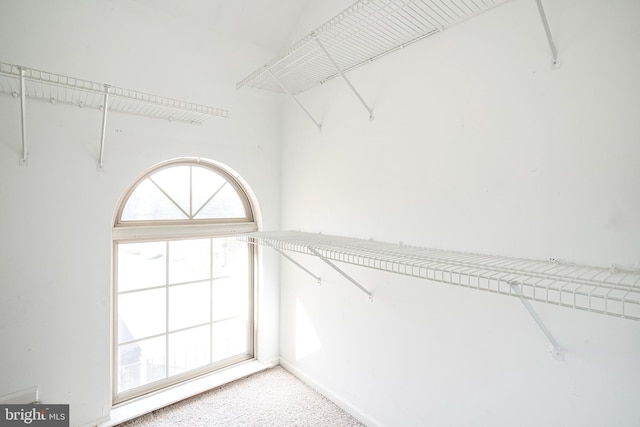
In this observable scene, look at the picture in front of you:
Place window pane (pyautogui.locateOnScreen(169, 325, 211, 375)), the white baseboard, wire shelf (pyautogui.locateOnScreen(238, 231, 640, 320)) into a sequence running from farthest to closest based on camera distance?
1. window pane (pyautogui.locateOnScreen(169, 325, 211, 375))
2. the white baseboard
3. wire shelf (pyautogui.locateOnScreen(238, 231, 640, 320))

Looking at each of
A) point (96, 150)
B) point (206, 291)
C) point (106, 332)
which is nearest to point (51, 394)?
point (106, 332)

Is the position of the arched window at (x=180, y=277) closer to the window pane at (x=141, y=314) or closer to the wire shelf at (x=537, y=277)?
the window pane at (x=141, y=314)

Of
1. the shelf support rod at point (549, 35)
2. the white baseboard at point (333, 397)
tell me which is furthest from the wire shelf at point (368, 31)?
the white baseboard at point (333, 397)

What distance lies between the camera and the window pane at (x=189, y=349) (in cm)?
208

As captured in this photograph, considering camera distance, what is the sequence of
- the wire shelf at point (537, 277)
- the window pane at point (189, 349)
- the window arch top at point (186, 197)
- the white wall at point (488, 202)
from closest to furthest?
1. the wire shelf at point (537, 277)
2. the white wall at point (488, 202)
3. the window arch top at point (186, 197)
4. the window pane at point (189, 349)

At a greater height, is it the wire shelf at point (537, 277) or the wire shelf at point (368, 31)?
the wire shelf at point (368, 31)

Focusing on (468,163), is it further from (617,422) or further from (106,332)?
(106,332)


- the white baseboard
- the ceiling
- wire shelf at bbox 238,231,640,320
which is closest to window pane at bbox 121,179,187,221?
the ceiling

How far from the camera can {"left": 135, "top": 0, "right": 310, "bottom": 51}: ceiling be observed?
1.83 m

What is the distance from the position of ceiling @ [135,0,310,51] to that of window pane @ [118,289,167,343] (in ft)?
5.53

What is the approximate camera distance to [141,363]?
196 centimetres

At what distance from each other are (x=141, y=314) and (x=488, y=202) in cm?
202

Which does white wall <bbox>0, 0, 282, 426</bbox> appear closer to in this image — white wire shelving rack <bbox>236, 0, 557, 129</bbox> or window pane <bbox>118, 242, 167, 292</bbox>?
Answer: window pane <bbox>118, 242, 167, 292</bbox>

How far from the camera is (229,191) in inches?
90.7
